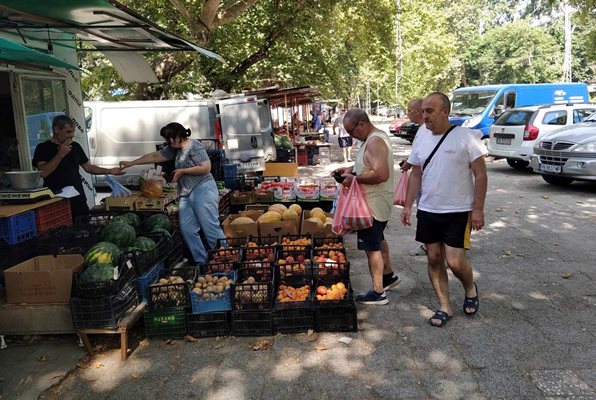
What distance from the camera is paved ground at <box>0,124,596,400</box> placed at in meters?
3.57

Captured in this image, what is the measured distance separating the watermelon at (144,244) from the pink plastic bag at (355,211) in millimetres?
1894

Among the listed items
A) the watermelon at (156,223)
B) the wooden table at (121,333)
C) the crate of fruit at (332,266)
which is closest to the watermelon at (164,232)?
the watermelon at (156,223)

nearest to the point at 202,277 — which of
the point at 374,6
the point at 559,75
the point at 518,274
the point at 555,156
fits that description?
the point at 518,274

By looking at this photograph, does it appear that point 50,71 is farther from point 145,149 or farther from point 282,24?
point 282,24

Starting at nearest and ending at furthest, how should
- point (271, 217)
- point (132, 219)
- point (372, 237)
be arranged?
point (372, 237) → point (132, 219) → point (271, 217)

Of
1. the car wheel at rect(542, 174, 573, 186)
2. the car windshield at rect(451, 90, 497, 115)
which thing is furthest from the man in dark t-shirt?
the car windshield at rect(451, 90, 497, 115)

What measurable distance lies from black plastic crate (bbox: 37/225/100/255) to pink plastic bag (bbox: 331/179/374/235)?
2.49 m

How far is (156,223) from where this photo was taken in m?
5.80

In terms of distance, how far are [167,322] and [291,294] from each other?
1.09 metres

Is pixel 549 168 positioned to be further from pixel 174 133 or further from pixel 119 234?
pixel 119 234

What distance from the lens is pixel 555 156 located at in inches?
431

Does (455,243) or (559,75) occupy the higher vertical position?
(559,75)

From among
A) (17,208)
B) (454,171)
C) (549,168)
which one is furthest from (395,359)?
(549,168)

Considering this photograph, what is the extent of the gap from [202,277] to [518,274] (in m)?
3.55
